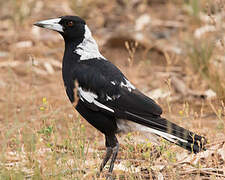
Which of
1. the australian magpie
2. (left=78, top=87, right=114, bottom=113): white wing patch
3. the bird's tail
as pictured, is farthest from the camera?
(left=78, top=87, right=114, bottom=113): white wing patch

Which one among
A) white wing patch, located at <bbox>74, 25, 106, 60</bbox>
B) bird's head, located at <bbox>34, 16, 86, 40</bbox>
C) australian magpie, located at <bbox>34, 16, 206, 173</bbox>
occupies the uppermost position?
bird's head, located at <bbox>34, 16, 86, 40</bbox>

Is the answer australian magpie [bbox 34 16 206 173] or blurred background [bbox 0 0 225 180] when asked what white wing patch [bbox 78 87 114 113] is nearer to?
australian magpie [bbox 34 16 206 173]

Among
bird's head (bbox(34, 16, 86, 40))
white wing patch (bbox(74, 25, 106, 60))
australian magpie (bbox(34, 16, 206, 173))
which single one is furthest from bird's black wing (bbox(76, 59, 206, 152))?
bird's head (bbox(34, 16, 86, 40))

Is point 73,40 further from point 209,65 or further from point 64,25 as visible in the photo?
point 209,65

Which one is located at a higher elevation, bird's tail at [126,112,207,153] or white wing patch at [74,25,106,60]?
white wing patch at [74,25,106,60]

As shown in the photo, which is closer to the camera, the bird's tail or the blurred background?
the bird's tail

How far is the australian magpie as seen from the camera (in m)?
3.19

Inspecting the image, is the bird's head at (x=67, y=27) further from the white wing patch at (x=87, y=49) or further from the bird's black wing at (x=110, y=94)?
the bird's black wing at (x=110, y=94)

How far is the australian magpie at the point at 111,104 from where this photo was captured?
319 centimetres

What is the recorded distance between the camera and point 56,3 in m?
7.79

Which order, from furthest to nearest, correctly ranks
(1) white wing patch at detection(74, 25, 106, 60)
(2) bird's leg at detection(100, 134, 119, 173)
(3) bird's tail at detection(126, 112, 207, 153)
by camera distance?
(1) white wing patch at detection(74, 25, 106, 60), (2) bird's leg at detection(100, 134, 119, 173), (3) bird's tail at detection(126, 112, 207, 153)

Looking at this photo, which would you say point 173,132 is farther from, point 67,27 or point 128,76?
point 128,76

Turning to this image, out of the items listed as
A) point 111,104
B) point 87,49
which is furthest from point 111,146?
point 87,49

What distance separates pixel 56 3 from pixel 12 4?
36.0 inches
